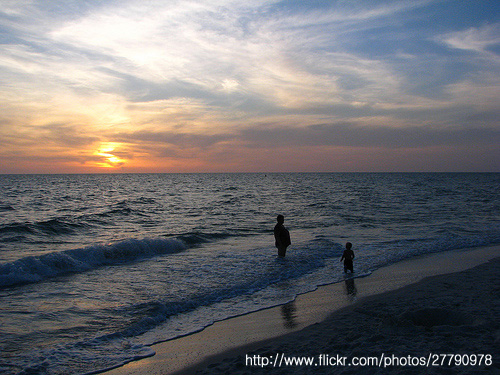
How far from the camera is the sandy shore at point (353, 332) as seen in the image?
202 inches

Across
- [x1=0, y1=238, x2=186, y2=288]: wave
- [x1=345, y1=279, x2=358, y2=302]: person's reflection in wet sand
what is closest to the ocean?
[x1=0, y1=238, x2=186, y2=288]: wave

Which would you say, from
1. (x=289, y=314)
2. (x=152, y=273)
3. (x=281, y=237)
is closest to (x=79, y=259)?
(x=152, y=273)

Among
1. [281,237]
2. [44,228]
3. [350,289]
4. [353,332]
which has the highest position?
[281,237]

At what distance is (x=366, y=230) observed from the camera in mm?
20453

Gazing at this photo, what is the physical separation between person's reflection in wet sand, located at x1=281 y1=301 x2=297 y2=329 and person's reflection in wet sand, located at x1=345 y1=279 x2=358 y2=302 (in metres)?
1.34

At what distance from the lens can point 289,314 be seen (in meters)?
7.43

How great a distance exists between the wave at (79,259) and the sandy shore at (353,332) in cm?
677

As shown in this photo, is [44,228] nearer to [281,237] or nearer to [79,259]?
[79,259]

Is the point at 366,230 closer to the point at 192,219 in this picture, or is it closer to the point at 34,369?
the point at 192,219

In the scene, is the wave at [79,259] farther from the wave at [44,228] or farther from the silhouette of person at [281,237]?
the wave at [44,228]

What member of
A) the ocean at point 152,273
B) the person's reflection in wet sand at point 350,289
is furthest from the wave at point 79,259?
the person's reflection in wet sand at point 350,289

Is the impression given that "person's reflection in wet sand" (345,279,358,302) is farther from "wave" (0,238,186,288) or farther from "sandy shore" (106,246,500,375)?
"wave" (0,238,186,288)

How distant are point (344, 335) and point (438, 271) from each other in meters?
6.32

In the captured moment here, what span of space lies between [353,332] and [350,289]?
329cm
